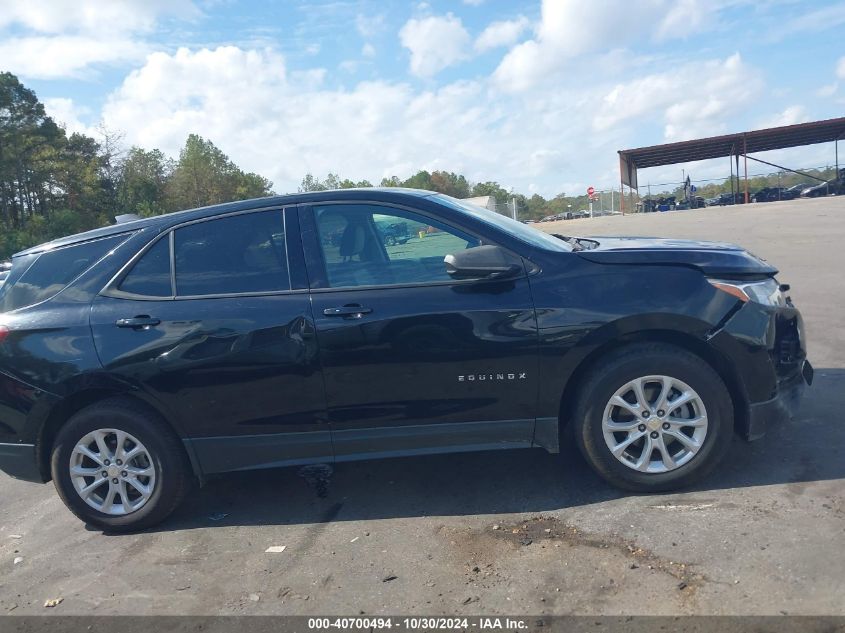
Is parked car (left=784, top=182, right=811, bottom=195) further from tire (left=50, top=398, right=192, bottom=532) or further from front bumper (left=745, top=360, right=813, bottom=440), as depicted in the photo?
tire (left=50, top=398, right=192, bottom=532)

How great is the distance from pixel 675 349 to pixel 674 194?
4257cm

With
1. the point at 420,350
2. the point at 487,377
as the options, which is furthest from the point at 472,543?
the point at 420,350

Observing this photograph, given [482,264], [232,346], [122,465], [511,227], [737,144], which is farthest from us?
[737,144]

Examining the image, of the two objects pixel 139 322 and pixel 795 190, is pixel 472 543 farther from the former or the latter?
pixel 795 190

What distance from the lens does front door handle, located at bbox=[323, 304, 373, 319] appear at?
405cm

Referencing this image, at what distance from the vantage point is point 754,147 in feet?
129

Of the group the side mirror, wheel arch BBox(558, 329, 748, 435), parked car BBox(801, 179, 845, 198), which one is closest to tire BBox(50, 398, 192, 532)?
the side mirror

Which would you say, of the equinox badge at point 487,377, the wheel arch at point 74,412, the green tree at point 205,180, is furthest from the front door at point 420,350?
the green tree at point 205,180

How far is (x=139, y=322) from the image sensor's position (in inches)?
167

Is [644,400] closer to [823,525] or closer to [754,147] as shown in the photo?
[823,525]

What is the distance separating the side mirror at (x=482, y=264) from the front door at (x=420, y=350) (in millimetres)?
64

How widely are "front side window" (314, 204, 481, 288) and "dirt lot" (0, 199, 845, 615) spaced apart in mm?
1398

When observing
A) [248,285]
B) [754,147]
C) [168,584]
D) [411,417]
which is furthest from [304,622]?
[754,147]

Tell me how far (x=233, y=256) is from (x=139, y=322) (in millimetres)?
682
